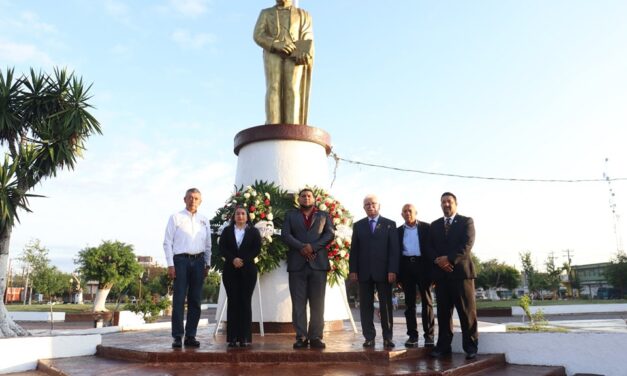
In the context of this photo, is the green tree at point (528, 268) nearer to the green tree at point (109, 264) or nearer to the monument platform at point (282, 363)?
the green tree at point (109, 264)

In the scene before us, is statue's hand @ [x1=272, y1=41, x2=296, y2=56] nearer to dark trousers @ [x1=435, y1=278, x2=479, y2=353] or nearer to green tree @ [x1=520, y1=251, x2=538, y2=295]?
dark trousers @ [x1=435, y1=278, x2=479, y2=353]

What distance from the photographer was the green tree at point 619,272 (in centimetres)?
3872

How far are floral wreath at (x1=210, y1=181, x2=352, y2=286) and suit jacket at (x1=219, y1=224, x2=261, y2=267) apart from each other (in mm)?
1118

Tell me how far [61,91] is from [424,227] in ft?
29.1

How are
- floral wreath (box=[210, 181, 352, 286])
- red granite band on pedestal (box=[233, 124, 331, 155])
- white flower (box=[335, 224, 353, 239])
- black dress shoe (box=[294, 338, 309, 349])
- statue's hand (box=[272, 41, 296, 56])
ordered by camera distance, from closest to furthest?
black dress shoe (box=[294, 338, 309, 349]) < floral wreath (box=[210, 181, 352, 286]) < white flower (box=[335, 224, 353, 239]) < red granite band on pedestal (box=[233, 124, 331, 155]) < statue's hand (box=[272, 41, 296, 56])

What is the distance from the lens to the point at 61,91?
35.1 ft

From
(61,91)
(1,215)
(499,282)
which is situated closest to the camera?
(1,215)

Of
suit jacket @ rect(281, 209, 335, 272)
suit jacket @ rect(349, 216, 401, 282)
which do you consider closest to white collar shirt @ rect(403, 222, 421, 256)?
suit jacket @ rect(349, 216, 401, 282)

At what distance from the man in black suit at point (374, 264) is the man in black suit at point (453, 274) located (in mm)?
457

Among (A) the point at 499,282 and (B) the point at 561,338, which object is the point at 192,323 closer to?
(B) the point at 561,338

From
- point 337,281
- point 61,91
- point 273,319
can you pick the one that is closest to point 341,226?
point 337,281

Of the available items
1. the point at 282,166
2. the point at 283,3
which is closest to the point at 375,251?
the point at 282,166

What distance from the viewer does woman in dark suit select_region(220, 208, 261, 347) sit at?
17.6 feet

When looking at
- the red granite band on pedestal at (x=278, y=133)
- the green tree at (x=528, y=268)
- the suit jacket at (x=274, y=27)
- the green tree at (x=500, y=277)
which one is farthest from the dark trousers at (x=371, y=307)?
the green tree at (x=500, y=277)
